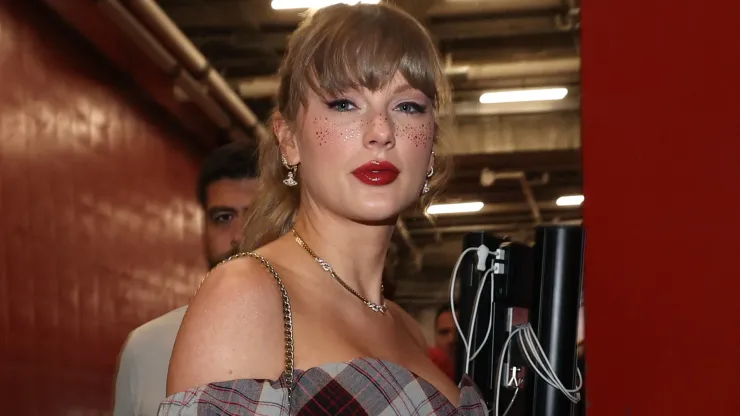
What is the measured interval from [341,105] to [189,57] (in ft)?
5.23

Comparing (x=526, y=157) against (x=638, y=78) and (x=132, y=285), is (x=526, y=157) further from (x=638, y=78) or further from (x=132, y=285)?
(x=132, y=285)

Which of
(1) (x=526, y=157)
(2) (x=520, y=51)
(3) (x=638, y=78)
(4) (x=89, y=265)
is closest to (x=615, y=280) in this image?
(3) (x=638, y=78)

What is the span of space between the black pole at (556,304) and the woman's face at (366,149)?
215 millimetres

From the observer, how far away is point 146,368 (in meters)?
1.84

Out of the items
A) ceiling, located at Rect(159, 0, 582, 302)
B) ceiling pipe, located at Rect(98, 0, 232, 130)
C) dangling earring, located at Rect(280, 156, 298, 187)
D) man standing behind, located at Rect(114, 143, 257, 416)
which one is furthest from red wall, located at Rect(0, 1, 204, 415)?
dangling earring, located at Rect(280, 156, 298, 187)

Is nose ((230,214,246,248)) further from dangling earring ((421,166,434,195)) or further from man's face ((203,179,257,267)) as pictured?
dangling earring ((421,166,434,195))

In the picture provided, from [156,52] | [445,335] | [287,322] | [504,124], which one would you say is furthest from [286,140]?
[156,52]

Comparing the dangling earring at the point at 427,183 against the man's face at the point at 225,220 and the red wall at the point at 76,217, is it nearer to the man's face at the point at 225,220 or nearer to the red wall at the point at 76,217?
the man's face at the point at 225,220

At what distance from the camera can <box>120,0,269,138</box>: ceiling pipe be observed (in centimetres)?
268

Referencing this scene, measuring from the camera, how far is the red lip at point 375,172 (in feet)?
4.17

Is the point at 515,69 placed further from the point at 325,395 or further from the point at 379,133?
the point at 325,395

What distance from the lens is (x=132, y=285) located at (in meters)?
3.22

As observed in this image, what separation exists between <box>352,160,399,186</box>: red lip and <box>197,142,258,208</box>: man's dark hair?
1.05m

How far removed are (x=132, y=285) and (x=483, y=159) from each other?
54.5 inches
